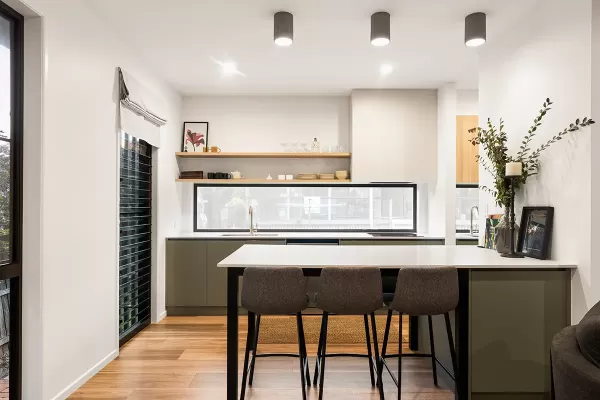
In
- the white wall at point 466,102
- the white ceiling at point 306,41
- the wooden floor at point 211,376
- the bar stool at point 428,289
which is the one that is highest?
the white ceiling at point 306,41

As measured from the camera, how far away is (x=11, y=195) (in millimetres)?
2336


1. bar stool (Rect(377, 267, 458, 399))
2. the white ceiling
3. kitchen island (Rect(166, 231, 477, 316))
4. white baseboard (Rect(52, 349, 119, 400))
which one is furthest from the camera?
kitchen island (Rect(166, 231, 477, 316))

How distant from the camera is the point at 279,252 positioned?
300 centimetres

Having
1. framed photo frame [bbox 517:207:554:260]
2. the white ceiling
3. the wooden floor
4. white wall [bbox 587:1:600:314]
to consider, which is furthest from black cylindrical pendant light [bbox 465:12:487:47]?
the wooden floor

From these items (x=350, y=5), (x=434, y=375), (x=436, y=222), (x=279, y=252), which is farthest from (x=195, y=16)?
(x=436, y=222)

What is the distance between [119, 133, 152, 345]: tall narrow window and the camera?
12.4 feet

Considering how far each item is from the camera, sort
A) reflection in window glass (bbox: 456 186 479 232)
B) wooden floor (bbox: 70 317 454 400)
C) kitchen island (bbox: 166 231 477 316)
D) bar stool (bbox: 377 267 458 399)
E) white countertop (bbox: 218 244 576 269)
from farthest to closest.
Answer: reflection in window glass (bbox: 456 186 479 232), kitchen island (bbox: 166 231 477 316), wooden floor (bbox: 70 317 454 400), white countertop (bbox: 218 244 576 269), bar stool (bbox: 377 267 458 399)

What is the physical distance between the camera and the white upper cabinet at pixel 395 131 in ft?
16.3

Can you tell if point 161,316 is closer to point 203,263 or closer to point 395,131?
point 203,263

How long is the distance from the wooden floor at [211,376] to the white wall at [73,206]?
0.23 m

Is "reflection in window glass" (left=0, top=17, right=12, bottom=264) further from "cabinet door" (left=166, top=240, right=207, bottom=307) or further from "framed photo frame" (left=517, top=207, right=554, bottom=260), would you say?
"framed photo frame" (left=517, top=207, right=554, bottom=260)

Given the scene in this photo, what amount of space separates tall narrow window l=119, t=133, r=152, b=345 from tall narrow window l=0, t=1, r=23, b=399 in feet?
4.42

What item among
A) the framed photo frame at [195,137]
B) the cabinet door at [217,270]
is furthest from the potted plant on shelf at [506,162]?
the framed photo frame at [195,137]

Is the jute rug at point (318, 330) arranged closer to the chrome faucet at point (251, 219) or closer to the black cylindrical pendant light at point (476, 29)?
the chrome faucet at point (251, 219)
